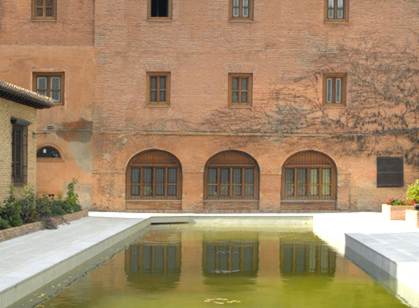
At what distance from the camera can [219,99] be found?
2719 cm

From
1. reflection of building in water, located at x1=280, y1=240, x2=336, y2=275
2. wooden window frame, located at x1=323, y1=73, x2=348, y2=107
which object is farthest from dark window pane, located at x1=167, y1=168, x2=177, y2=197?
reflection of building in water, located at x1=280, y1=240, x2=336, y2=275

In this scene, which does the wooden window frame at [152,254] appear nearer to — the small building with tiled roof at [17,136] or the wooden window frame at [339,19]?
the small building with tiled roof at [17,136]

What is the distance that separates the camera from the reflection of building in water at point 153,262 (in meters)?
11.6

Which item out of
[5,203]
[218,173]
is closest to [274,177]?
[218,173]

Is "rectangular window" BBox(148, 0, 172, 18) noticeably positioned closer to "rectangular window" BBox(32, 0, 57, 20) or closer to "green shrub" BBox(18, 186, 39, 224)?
→ "rectangular window" BBox(32, 0, 57, 20)

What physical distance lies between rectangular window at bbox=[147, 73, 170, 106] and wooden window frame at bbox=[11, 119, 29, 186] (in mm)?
7888

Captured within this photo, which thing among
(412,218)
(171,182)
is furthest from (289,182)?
(412,218)

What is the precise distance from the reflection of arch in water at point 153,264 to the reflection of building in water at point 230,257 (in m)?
0.59

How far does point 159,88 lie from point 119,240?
11.1 meters

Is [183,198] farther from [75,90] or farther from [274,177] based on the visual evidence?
[75,90]

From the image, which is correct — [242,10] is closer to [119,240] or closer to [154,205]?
[154,205]

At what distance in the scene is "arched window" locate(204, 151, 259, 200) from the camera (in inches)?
1080

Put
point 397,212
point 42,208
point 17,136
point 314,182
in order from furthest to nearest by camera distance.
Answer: point 314,182 → point 397,212 → point 17,136 → point 42,208

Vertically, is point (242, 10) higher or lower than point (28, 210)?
higher
